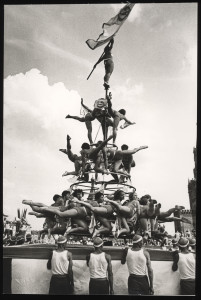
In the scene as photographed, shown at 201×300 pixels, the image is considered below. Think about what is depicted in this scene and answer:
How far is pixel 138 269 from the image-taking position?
8.83 meters

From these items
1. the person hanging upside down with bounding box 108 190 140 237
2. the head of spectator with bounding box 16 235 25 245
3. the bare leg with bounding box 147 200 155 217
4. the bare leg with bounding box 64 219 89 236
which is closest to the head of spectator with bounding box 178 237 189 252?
the person hanging upside down with bounding box 108 190 140 237

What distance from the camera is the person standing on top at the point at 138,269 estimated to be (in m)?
8.82

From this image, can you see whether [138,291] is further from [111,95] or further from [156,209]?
[111,95]

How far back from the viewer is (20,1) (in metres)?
10.5

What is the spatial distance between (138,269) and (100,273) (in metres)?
→ 0.85

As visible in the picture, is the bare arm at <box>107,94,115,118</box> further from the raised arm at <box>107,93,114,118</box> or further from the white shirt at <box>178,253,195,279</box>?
the white shirt at <box>178,253,195,279</box>

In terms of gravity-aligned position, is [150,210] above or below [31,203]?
below

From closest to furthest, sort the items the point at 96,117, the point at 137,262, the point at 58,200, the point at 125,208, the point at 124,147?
the point at 137,262, the point at 125,208, the point at 58,200, the point at 124,147, the point at 96,117

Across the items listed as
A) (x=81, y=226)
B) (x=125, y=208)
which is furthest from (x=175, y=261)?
(x=81, y=226)

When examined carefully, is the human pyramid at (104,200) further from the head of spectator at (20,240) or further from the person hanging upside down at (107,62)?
the head of spectator at (20,240)

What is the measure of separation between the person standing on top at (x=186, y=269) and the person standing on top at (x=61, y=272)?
252cm

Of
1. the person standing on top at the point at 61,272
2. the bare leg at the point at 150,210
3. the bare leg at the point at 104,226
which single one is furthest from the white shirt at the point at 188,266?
the person standing on top at the point at 61,272

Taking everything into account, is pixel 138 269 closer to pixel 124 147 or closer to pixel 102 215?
pixel 102 215

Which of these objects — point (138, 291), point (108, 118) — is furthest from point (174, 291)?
point (108, 118)
